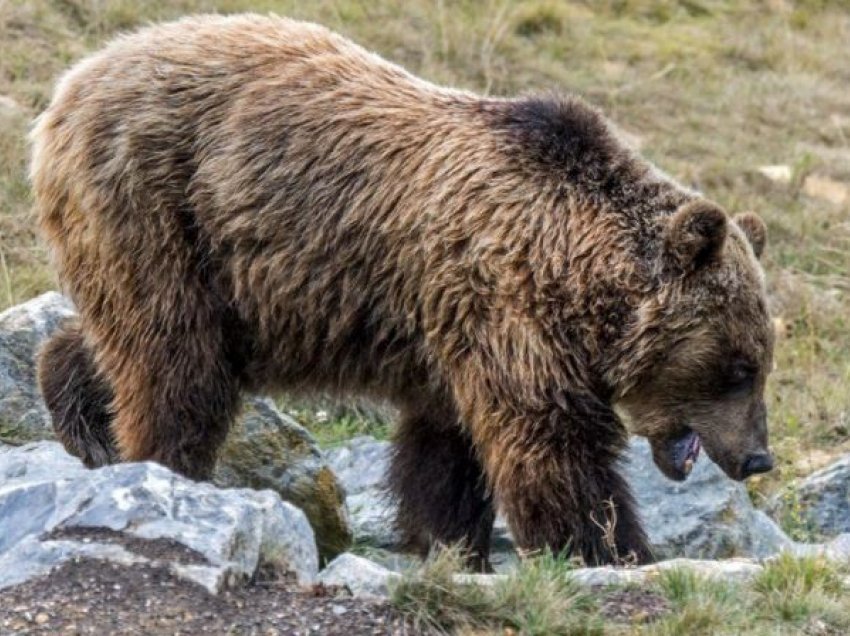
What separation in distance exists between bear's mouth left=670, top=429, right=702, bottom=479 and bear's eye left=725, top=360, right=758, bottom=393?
0.26 meters

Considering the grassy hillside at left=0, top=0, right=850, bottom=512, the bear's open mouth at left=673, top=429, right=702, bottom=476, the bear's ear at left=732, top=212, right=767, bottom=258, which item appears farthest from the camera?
the grassy hillside at left=0, top=0, right=850, bottom=512

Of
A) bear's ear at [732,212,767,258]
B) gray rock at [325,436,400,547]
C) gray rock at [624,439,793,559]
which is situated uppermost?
bear's ear at [732,212,767,258]

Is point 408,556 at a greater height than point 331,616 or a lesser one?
lesser

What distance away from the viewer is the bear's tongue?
6.83 m

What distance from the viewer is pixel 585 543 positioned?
21.2ft

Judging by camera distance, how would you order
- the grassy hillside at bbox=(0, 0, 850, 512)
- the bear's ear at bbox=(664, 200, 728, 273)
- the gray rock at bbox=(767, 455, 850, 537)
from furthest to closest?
the grassy hillside at bbox=(0, 0, 850, 512) < the gray rock at bbox=(767, 455, 850, 537) < the bear's ear at bbox=(664, 200, 728, 273)

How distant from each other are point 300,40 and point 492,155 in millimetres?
1101

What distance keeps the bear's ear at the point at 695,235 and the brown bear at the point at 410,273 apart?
0.01 metres


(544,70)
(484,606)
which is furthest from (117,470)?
(544,70)

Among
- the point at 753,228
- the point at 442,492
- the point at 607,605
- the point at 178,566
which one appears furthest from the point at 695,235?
Result: the point at 178,566

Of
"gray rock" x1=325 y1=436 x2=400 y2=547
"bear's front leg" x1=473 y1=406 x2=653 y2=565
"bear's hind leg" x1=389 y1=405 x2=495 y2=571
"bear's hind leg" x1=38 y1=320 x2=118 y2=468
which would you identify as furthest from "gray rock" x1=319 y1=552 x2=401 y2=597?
"bear's hind leg" x1=38 y1=320 x2=118 y2=468

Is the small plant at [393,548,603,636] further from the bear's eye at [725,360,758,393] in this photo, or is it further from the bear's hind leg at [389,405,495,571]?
the bear's hind leg at [389,405,495,571]

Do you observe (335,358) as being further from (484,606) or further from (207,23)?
(484,606)

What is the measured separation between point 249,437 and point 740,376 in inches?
91.2
